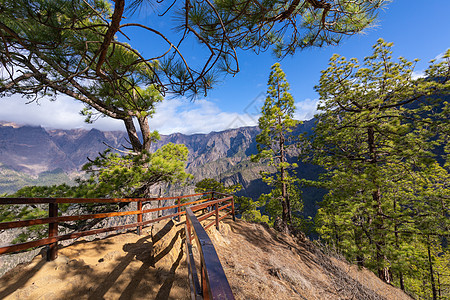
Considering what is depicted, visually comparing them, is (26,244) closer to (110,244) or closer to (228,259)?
(110,244)

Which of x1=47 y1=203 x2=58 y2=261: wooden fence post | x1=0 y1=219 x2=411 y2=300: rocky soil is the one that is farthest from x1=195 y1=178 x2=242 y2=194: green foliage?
x1=47 y1=203 x2=58 y2=261: wooden fence post

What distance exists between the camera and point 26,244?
2518mm

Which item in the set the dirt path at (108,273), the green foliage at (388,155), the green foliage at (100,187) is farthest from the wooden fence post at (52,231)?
the green foliage at (388,155)

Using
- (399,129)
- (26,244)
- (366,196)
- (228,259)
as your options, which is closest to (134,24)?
(26,244)

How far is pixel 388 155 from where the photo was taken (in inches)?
324

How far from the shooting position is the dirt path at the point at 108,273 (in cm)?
248

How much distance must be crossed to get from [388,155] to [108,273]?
455 inches

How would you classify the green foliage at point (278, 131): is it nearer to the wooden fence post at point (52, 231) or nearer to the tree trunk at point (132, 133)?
the tree trunk at point (132, 133)

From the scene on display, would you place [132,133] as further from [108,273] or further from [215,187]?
[215,187]

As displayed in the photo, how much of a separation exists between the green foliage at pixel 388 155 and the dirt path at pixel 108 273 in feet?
26.0

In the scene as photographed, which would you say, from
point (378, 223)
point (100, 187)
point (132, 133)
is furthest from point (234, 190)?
point (100, 187)

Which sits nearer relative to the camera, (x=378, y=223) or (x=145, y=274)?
(x=145, y=274)

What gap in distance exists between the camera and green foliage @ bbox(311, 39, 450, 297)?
689cm

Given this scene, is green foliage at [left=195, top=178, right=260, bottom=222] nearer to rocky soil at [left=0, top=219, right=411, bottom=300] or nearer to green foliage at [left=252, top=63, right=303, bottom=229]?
green foliage at [left=252, top=63, right=303, bottom=229]
